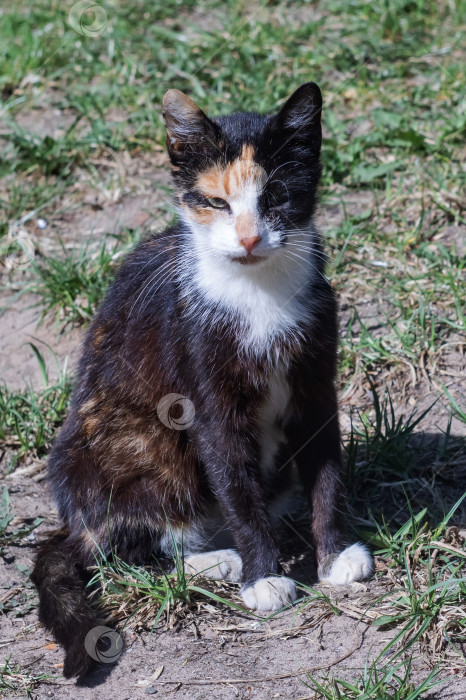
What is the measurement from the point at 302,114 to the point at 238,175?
0.91 feet

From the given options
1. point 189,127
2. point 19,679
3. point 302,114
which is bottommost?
point 19,679

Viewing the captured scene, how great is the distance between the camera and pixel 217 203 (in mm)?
2807

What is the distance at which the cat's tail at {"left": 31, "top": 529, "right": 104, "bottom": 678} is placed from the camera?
2.56 meters

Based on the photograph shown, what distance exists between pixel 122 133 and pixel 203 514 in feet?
9.32

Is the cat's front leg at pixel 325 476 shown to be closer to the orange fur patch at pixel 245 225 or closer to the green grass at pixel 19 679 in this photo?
the orange fur patch at pixel 245 225

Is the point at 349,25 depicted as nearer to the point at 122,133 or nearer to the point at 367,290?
the point at 122,133

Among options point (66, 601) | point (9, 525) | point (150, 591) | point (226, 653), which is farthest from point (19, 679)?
point (9, 525)

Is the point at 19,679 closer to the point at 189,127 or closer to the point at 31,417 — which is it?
the point at 31,417

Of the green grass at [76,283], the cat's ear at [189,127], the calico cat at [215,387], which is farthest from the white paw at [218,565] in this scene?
the green grass at [76,283]

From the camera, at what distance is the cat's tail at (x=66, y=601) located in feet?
8.41

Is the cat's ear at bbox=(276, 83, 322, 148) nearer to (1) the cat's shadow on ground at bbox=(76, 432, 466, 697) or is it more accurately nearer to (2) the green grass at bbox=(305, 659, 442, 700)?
(1) the cat's shadow on ground at bbox=(76, 432, 466, 697)

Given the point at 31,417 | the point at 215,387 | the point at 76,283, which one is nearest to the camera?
the point at 215,387

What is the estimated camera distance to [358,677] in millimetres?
2428

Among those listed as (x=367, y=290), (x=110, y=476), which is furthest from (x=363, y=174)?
(x=110, y=476)
